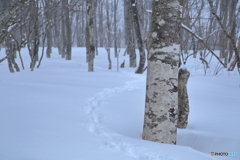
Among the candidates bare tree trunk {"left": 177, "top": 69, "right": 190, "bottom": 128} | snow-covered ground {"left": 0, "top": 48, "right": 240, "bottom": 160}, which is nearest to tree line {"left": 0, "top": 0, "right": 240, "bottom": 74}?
bare tree trunk {"left": 177, "top": 69, "right": 190, "bottom": 128}

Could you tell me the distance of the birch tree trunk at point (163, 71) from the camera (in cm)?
195

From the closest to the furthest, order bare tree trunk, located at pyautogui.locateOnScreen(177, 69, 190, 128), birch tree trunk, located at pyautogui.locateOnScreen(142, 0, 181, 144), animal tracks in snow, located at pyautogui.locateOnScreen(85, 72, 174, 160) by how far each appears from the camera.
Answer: animal tracks in snow, located at pyautogui.locateOnScreen(85, 72, 174, 160) < birch tree trunk, located at pyautogui.locateOnScreen(142, 0, 181, 144) < bare tree trunk, located at pyautogui.locateOnScreen(177, 69, 190, 128)

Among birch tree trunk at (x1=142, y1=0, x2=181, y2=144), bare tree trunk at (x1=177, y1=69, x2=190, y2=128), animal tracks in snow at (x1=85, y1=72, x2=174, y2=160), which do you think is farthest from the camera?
bare tree trunk at (x1=177, y1=69, x2=190, y2=128)

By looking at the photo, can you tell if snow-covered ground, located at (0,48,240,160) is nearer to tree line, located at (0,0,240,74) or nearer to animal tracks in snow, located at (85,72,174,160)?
animal tracks in snow, located at (85,72,174,160)

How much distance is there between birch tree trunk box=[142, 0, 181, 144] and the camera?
195 cm

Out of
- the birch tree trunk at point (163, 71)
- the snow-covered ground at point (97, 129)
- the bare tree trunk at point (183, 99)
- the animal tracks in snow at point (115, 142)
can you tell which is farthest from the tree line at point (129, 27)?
the animal tracks in snow at point (115, 142)

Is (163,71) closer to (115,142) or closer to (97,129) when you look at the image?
(115,142)

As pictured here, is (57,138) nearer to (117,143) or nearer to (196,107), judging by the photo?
(117,143)

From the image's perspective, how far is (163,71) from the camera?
1948mm

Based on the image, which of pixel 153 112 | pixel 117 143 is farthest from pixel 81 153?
pixel 153 112

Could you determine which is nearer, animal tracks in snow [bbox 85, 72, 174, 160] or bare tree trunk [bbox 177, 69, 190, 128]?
animal tracks in snow [bbox 85, 72, 174, 160]

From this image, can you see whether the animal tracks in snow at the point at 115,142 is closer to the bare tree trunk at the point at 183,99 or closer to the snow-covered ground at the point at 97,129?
the snow-covered ground at the point at 97,129

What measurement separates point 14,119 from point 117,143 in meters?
1.27

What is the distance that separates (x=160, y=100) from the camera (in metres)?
1.98
